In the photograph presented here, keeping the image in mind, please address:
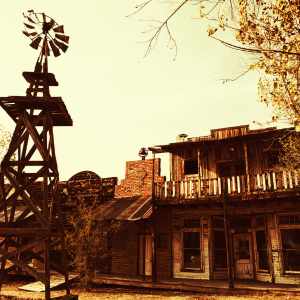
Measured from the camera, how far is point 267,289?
44.5 ft

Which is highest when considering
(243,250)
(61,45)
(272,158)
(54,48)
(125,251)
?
(61,45)

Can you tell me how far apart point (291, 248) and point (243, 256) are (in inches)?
97.8

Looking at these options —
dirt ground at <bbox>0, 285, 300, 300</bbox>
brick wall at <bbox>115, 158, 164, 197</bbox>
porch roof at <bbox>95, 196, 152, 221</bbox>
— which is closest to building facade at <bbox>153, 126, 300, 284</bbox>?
porch roof at <bbox>95, 196, 152, 221</bbox>

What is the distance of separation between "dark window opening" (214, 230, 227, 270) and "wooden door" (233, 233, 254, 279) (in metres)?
0.57

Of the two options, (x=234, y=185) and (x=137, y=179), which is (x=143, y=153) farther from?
(x=234, y=185)

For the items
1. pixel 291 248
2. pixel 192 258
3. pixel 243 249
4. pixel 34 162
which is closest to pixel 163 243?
pixel 192 258

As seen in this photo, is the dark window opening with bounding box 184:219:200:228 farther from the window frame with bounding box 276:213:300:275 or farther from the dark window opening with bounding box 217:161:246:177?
the window frame with bounding box 276:213:300:275

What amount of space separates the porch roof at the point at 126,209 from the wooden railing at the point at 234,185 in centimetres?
128

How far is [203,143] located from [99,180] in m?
7.91

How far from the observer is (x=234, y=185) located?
16.1m

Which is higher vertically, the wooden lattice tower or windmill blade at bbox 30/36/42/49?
windmill blade at bbox 30/36/42/49

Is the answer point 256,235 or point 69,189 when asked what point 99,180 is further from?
point 256,235

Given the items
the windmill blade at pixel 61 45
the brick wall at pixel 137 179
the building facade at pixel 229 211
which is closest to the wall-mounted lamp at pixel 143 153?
the brick wall at pixel 137 179

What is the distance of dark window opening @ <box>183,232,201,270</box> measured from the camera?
17922 mm
